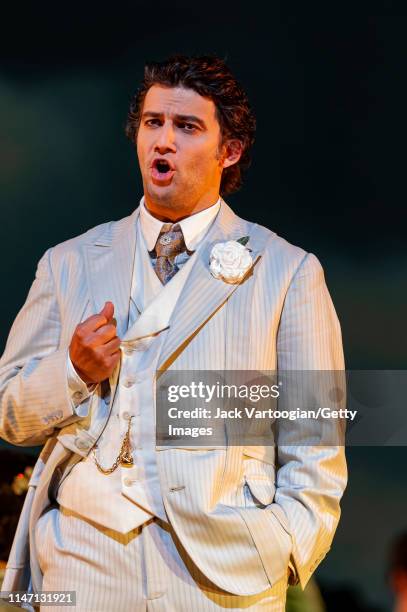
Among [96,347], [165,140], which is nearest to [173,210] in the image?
[165,140]

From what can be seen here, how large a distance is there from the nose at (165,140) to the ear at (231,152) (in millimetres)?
193

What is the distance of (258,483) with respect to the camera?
7.33ft

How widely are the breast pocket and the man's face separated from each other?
1.94ft

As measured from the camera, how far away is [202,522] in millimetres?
2129

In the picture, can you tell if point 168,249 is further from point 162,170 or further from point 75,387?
point 75,387

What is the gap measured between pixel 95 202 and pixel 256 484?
4.74ft

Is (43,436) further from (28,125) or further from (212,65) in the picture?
(28,125)

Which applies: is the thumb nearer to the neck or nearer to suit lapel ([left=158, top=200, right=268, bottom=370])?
suit lapel ([left=158, top=200, right=268, bottom=370])

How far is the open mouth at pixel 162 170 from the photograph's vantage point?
2357mm

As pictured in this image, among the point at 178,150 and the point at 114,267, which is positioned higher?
the point at 178,150

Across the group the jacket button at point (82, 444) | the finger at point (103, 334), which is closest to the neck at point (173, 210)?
the finger at point (103, 334)

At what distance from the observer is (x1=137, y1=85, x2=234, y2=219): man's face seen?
2365mm

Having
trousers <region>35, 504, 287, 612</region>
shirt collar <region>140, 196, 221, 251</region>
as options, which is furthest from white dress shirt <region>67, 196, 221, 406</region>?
trousers <region>35, 504, 287, 612</region>

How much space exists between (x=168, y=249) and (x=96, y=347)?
34cm
